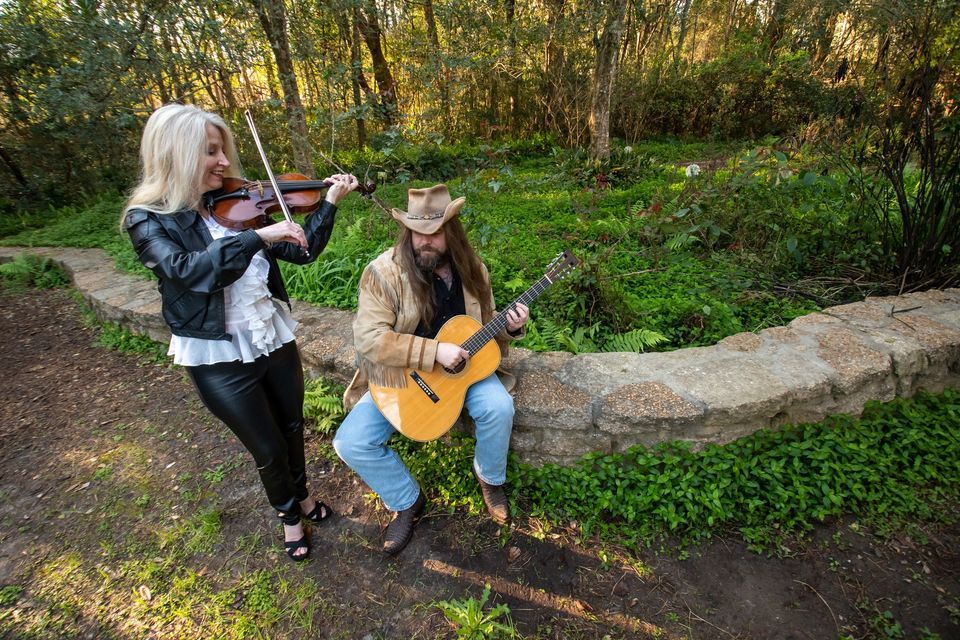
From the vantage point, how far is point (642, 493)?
2.29 meters

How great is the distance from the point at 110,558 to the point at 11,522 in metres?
0.83

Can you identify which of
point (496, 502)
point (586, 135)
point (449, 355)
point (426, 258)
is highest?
point (426, 258)

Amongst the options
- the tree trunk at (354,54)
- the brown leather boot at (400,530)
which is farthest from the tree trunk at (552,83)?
the brown leather boot at (400,530)

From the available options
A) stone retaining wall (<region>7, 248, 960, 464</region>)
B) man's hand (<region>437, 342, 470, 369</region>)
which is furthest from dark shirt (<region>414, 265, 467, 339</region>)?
stone retaining wall (<region>7, 248, 960, 464</region>)

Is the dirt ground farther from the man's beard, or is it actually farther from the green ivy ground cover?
the man's beard

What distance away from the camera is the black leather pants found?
1.84 metres

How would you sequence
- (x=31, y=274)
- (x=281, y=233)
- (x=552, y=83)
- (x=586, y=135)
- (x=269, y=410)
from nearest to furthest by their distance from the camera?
(x=281, y=233), (x=269, y=410), (x=31, y=274), (x=586, y=135), (x=552, y=83)

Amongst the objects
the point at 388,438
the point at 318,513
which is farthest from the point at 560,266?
the point at 318,513

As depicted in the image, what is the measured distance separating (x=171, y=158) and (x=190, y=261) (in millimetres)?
422

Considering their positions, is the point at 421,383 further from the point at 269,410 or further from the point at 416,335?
the point at 269,410

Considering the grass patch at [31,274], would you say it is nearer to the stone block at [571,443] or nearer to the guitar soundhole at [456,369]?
the guitar soundhole at [456,369]

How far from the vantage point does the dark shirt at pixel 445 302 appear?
2.28m

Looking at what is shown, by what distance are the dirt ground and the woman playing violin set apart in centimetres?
47

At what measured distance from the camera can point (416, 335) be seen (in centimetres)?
220
